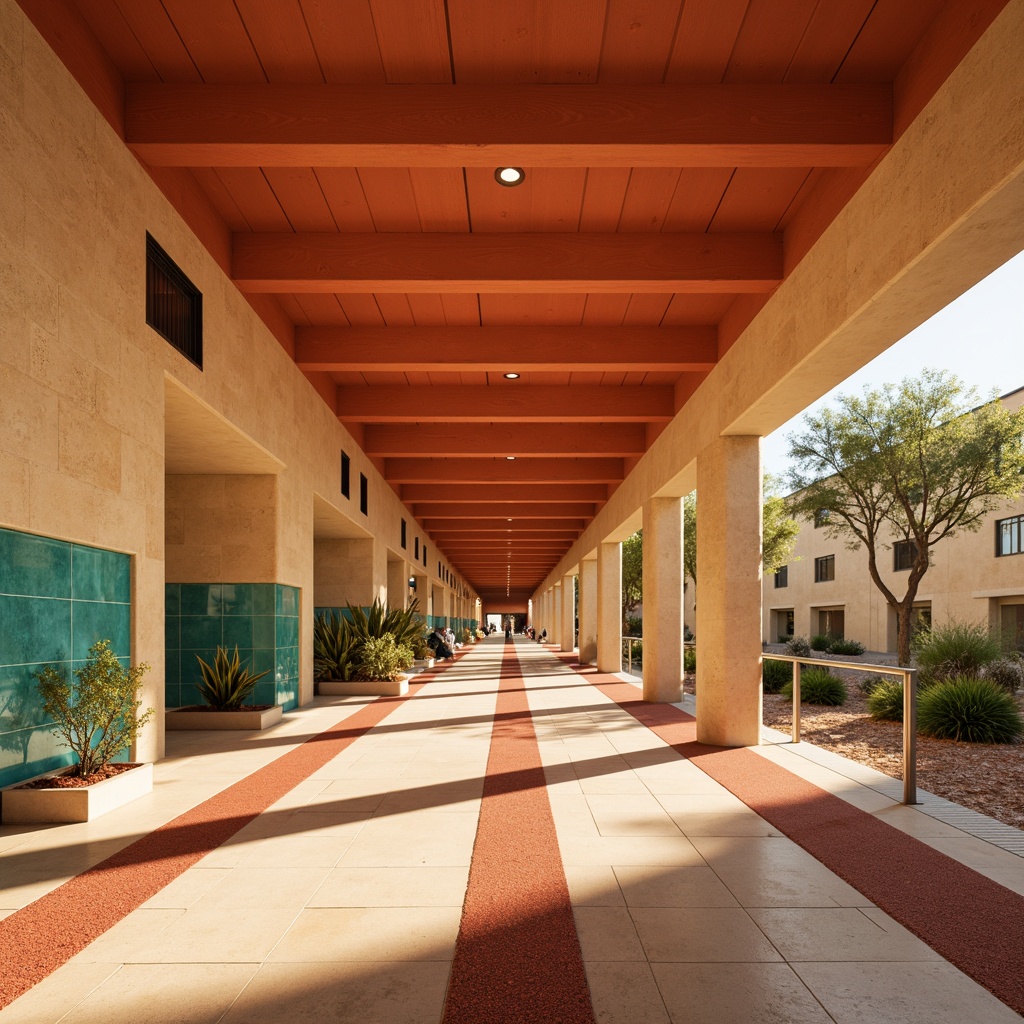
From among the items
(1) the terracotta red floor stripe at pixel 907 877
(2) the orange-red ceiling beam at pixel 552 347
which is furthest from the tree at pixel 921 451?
(1) the terracotta red floor stripe at pixel 907 877

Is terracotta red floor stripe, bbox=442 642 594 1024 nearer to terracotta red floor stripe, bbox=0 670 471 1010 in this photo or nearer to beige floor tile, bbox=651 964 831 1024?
beige floor tile, bbox=651 964 831 1024

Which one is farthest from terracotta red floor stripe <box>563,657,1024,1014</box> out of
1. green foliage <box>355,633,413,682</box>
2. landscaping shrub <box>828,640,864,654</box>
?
landscaping shrub <box>828,640,864,654</box>

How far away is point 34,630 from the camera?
4777 millimetres

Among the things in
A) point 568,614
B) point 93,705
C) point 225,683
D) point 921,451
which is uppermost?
point 921,451

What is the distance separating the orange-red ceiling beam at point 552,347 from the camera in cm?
876

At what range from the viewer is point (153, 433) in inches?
236

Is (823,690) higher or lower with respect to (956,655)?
lower

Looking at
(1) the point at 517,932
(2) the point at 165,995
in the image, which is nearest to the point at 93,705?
(2) the point at 165,995

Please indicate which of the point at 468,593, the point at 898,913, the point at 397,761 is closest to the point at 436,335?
the point at 397,761

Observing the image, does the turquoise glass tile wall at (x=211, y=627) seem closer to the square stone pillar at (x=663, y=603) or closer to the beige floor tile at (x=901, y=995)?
the square stone pillar at (x=663, y=603)

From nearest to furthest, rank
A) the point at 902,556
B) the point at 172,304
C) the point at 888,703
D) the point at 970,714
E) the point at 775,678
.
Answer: the point at 172,304
the point at 970,714
the point at 888,703
the point at 775,678
the point at 902,556

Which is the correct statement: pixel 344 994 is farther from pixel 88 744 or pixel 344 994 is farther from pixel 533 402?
pixel 533 402

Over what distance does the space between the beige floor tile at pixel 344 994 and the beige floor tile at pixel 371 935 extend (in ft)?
0.26

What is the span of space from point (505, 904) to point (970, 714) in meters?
6.98
